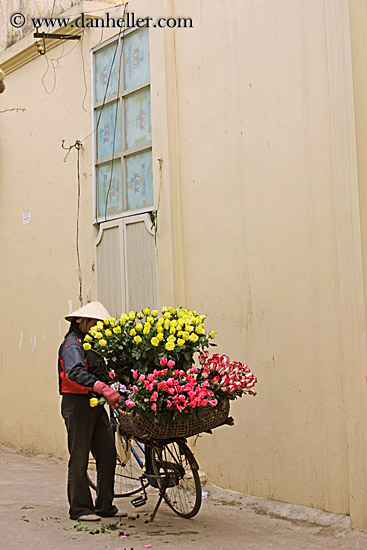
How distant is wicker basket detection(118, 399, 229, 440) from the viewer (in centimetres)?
567

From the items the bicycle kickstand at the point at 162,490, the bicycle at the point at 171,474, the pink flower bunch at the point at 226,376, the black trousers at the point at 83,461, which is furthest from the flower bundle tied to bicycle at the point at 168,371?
the bicycle kickstand at the point at 162,490

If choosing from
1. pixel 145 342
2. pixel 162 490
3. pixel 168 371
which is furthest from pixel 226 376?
pixel 162 490

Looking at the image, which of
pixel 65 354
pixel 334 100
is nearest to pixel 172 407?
pixel 65 354

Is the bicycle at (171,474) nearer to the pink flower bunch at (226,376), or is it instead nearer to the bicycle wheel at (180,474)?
the bicycle wheel at (180,474)

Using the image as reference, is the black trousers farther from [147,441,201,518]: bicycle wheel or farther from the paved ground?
[147,441,201,518]: bicycle wheel

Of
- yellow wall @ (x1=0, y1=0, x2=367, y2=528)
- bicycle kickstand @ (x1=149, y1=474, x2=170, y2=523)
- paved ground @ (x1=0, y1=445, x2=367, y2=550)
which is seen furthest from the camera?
bicycle kickstand @ (x1=149, y1=474, x2=170, y2=523)

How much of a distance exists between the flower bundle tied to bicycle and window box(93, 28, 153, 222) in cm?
262

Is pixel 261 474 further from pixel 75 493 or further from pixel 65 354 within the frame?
pixel 65 354

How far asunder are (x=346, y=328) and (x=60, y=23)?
19.7ft

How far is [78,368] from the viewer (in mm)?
6098

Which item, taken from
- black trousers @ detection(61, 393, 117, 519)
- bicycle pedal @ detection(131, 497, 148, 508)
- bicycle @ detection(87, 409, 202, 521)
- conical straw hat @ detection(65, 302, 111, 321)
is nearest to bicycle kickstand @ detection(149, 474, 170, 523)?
bicycle @ detection(87, 409, 202, 521)

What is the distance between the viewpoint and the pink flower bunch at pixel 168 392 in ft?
18.2

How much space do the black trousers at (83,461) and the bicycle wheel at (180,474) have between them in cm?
39

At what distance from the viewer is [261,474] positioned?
6836 millimetres
